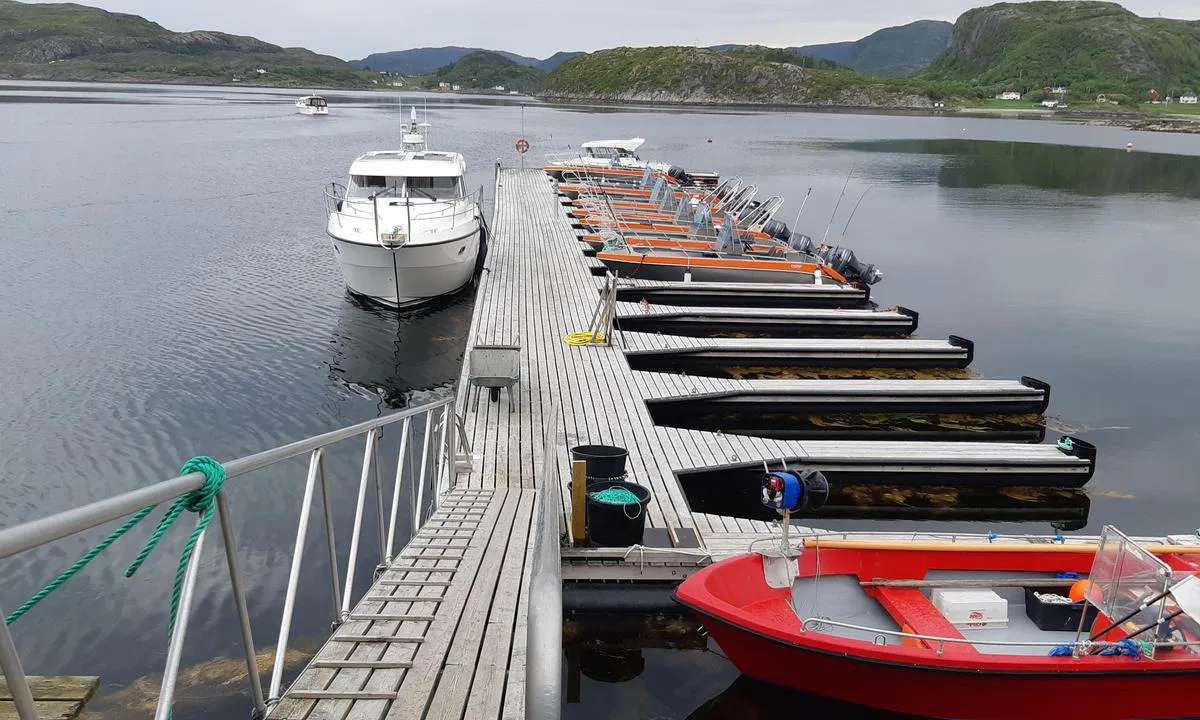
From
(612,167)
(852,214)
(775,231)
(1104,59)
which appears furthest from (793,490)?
(1104,59)

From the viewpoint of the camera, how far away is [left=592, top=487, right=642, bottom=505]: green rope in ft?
22.6

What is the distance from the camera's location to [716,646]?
707 centimetres

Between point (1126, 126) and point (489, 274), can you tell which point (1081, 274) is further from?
point (1126, 126)

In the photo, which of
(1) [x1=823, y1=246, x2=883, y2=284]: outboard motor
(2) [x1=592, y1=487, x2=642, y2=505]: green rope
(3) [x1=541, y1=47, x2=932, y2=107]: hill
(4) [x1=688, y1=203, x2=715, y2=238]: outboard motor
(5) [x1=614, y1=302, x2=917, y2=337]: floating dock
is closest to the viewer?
(2) [x1=592, y1=487, x2=642, y2=505]: green rope

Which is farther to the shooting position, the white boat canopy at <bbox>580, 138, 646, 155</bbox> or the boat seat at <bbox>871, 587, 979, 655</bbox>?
the white boat canopy at <bbox>580, 138, 646, 155</bbox>

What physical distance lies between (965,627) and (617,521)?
9.65 feet

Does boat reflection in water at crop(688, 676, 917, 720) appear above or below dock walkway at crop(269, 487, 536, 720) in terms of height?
below

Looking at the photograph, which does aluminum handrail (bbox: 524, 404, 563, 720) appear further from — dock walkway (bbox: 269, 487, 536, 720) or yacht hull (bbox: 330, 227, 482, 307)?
yacht hull (bbox: 330, 227, 482, 307)

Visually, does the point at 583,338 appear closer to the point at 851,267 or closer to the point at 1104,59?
the point at 851,267

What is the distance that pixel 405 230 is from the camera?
17.0 meters

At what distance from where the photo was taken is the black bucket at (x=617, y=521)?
6.91 m

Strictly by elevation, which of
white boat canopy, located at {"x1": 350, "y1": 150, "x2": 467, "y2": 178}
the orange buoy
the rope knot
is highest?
white boat canopy, located at {"x1": 350, "y1": 150, "x2": 467, "y2": 178}

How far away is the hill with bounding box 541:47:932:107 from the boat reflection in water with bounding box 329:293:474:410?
145 m

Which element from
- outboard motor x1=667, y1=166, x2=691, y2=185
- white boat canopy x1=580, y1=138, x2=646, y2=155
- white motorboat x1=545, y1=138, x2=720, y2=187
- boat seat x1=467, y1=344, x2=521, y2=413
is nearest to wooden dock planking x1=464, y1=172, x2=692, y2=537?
boat seat x1=467, y1=344, x2=521, y2=413
